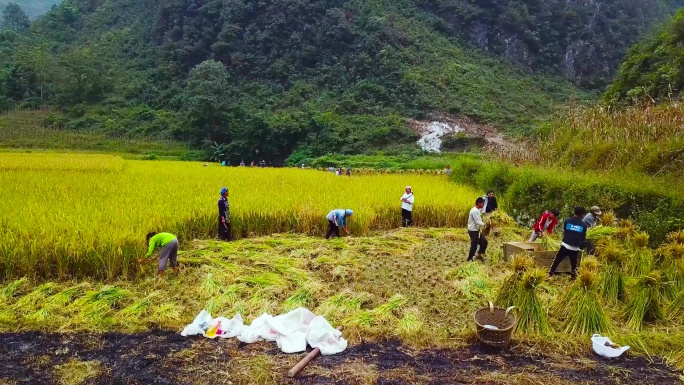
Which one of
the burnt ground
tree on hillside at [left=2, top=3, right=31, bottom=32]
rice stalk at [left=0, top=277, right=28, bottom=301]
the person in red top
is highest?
tree on hillside at [left=2, top=3, right=31, bottom=32]

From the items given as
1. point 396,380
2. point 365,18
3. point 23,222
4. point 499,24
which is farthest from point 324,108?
point 396,380

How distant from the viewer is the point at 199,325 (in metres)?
4.80

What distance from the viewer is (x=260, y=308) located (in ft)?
17.6

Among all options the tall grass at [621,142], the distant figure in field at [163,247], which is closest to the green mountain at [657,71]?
the tall grass at [621,142]

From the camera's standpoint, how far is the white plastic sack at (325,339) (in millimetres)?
4398

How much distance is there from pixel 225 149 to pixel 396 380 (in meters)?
29.7

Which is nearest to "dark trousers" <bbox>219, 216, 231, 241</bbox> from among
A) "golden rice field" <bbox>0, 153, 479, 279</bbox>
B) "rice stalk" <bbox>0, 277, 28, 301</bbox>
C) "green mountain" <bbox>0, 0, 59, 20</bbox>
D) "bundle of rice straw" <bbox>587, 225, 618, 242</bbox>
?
"golden rice field" <bbox>0, 153, 479, 279</bbox>

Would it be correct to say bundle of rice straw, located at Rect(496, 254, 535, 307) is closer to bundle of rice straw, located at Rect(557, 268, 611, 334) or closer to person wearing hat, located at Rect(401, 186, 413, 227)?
bundle of rice straw, located at Rect(557, 268, 611, 334)

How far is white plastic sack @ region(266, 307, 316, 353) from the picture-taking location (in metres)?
4.44

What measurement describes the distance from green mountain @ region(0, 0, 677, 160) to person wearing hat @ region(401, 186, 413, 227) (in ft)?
69.2

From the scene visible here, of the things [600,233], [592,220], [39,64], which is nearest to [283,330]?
[600,233]

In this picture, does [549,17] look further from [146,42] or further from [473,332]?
[473,332]

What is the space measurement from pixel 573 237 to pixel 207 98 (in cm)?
3037

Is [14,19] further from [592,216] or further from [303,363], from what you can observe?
[592,216]
